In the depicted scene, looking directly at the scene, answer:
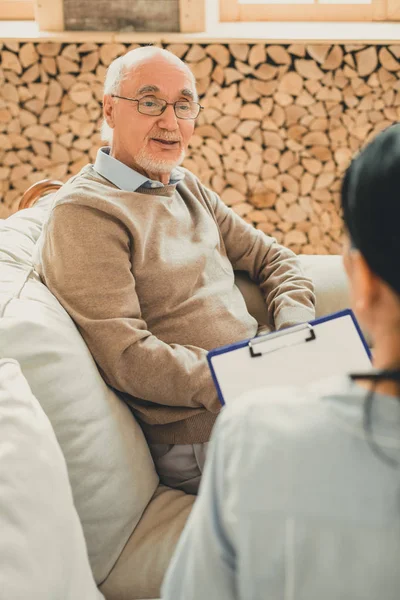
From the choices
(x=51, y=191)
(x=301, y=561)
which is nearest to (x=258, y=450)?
(x=301, y=561)

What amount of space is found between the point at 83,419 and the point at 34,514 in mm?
314

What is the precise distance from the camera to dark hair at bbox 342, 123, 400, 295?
0.48m

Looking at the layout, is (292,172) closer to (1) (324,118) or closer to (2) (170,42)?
(1) (324,118)

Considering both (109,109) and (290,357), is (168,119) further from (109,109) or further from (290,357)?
(290,357)

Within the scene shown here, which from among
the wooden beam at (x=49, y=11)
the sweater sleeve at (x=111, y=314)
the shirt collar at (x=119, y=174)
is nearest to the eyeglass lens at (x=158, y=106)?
the shirt collar at (x=119, y=174)

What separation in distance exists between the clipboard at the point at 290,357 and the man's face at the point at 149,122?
0.69 meters

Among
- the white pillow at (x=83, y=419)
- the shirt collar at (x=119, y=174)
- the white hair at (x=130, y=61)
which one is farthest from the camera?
the white hair at (x=130, y=61)

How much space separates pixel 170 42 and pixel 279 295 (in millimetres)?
1550

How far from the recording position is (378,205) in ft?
1.59

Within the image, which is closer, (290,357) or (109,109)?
(290,357)

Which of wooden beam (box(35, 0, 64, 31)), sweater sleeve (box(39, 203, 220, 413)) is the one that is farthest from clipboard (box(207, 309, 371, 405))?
wooden beam (box(35, 0, 64, 31))

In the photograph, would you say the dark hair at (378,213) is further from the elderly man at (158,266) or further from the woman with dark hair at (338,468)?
the elderly man at (158,266)

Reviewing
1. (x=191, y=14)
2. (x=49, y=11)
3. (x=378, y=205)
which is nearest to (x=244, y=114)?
(x=191, y=14)

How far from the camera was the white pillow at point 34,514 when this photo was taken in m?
0.77
